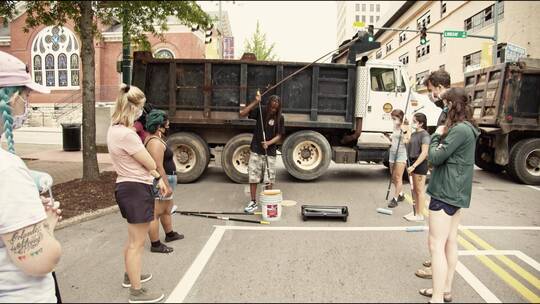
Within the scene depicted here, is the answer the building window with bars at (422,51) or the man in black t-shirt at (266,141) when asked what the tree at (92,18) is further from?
the building window with bars at (422,51)

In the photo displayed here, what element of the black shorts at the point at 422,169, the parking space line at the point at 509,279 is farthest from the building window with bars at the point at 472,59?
the parking space line at the point at 509,279

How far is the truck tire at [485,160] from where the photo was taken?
11.1 meters

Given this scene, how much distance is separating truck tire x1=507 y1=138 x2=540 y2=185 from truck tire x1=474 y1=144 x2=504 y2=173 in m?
0.85

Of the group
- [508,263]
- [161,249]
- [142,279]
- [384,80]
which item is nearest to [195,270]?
[142,279]

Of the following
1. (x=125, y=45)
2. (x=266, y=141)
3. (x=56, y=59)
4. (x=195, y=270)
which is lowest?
(x=195, y=270)

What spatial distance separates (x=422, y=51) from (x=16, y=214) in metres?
45.6

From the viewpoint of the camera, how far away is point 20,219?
1.77 m

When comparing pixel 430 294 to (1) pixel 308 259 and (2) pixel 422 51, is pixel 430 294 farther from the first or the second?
(2) pixel 422 51

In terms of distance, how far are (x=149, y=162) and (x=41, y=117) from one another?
2916cm

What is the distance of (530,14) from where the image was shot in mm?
24438

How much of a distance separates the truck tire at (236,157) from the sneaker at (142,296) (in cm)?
573

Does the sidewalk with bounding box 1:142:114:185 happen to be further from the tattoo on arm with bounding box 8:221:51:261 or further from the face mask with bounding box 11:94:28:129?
the tattoo on arm with bounding box 8:221:51:261

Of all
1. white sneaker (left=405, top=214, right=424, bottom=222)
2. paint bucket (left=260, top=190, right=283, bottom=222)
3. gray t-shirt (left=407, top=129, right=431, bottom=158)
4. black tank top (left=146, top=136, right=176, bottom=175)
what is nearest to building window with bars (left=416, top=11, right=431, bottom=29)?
gray t-shirt (left=407, top=129, right=431, bottom=158)

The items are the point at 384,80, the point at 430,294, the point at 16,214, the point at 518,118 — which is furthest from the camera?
the point at 518,118
